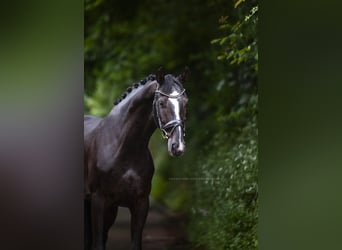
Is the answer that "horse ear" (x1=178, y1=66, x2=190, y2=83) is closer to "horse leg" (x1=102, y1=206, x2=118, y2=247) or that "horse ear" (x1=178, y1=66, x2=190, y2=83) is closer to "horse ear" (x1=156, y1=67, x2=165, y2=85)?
"horse ear" (x1=156, y1=67, x2=165, y2=85)

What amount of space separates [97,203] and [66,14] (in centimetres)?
148

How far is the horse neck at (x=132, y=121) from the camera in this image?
4.69 metres

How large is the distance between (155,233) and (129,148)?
0.71m

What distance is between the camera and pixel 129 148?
4.71 metres

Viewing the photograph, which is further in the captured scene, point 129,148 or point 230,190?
point 230,190

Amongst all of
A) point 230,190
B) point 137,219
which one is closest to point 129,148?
point 137,219

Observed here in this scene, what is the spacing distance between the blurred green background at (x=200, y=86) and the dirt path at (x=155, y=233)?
0.29 ft

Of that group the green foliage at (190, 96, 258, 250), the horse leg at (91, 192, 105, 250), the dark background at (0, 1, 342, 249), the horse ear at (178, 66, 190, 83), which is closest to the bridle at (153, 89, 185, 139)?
the horse ear at (178, 66, 190, 83)

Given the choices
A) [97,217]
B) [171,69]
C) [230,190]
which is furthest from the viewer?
[230,190]

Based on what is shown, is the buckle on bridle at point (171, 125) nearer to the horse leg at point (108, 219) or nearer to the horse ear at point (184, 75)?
the horse ear at point (184, 75)

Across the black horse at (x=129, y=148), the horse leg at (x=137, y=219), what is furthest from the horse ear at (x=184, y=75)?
the horse leg at (x=137, y=219)

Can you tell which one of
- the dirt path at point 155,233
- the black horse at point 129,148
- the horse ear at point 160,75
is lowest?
the dirt path at point 155,233

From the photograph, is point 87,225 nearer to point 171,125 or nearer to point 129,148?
point 129,148

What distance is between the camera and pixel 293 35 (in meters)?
4.90
